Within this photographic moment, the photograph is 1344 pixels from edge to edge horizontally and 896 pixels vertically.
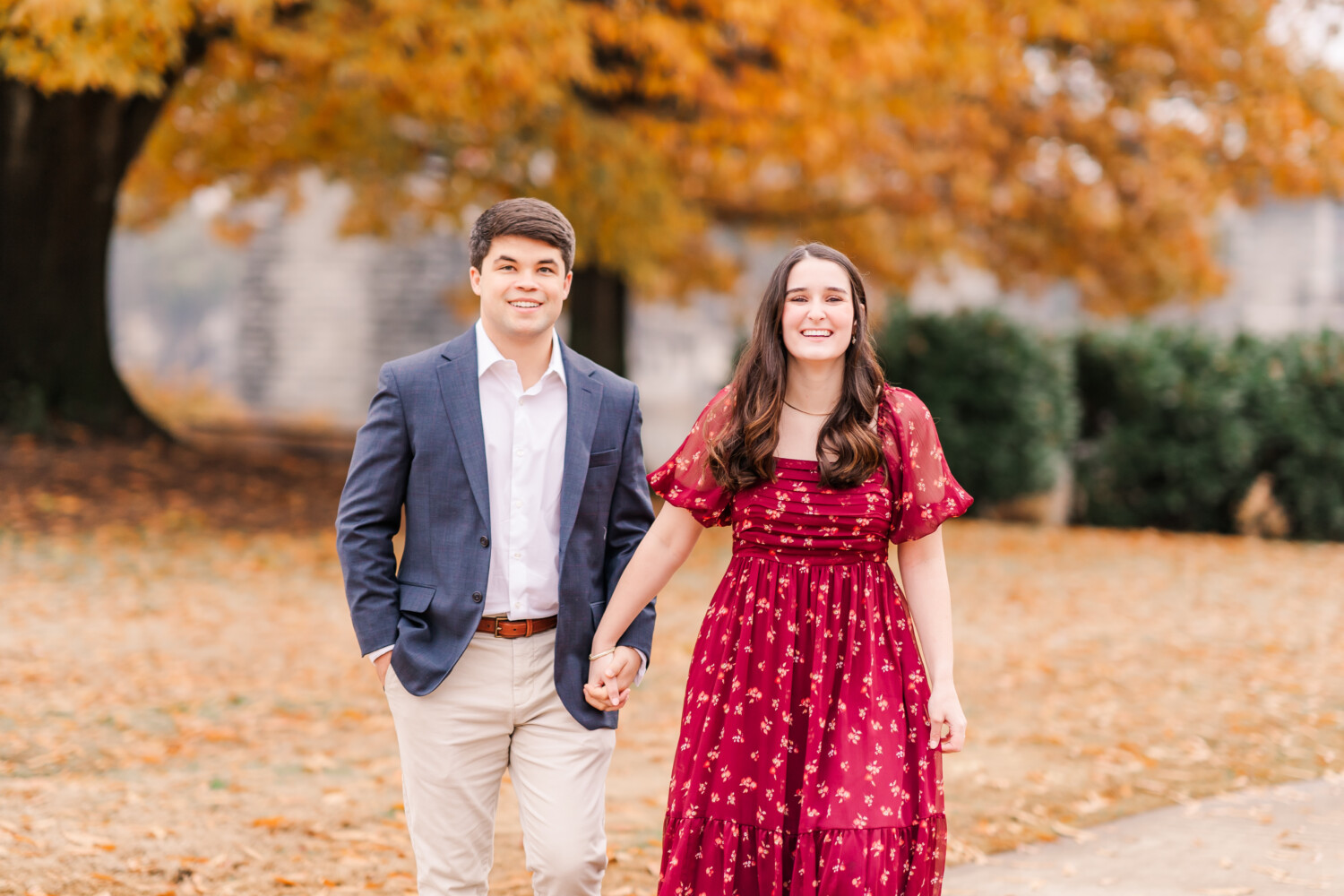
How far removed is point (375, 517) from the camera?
289 cm

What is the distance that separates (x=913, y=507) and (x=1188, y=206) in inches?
561

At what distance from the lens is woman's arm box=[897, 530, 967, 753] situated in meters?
2.83

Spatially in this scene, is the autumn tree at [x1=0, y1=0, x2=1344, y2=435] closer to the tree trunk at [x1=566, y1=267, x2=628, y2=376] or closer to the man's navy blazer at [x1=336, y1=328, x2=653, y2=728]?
the tree trunk at [x1=566, y1=267, x2=628, y2=376]

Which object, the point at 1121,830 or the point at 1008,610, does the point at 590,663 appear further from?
the point at 1008,610

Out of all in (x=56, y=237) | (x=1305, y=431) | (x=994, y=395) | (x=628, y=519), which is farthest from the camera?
(x=994, y=395)

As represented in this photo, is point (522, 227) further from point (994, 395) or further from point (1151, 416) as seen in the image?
point (1151, 416)

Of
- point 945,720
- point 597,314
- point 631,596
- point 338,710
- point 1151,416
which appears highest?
point 597,314

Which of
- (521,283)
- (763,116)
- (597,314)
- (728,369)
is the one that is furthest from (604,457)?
(728,369)

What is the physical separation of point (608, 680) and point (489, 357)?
0.77m

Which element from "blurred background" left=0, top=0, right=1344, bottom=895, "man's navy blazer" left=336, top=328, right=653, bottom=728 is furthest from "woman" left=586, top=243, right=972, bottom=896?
"blurred background" left=0, top=0, right=1344, bottom=895

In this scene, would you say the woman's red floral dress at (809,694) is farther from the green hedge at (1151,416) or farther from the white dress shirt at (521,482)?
the green hedge at (1151,416)

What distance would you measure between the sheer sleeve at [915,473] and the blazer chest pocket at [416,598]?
1045 millimetres

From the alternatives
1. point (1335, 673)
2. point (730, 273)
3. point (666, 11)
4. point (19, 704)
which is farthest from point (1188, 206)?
point (19, 704)

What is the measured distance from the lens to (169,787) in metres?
4.91
